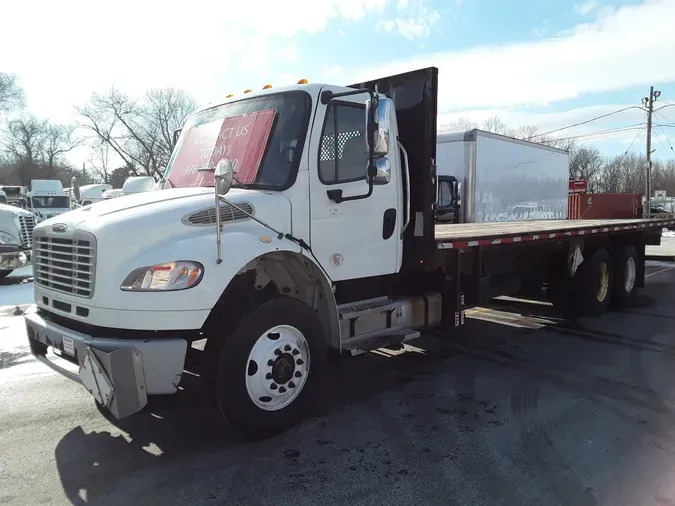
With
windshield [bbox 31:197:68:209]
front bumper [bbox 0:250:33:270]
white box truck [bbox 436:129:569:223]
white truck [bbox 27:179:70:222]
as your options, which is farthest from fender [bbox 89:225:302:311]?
windshield [bbox 31:197:68:209]

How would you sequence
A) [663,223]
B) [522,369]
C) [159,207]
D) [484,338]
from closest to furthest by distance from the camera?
[159,207]
[522,369]
[484,338]
[663,223]

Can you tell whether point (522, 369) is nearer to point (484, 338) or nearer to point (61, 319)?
point (484, 338)

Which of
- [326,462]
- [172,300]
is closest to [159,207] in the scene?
[172,300]

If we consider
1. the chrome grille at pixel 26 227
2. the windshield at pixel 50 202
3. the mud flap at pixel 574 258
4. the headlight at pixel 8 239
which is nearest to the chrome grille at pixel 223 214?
the mud flap at pixel 574 258

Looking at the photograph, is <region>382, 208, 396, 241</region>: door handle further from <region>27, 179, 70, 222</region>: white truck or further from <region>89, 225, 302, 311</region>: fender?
<region>27, 179, 70, 222</region>: white truck

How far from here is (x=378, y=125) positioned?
4262mm

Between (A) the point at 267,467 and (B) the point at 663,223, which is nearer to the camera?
(A) the point at 267,467

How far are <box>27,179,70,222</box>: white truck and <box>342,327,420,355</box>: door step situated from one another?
24.4m

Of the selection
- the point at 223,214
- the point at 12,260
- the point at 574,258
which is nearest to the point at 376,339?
the point at 223,214

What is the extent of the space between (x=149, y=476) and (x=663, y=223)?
1133 centimetres

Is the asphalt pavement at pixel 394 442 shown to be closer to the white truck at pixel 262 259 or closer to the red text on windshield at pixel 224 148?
the white truck at pixel 262 259

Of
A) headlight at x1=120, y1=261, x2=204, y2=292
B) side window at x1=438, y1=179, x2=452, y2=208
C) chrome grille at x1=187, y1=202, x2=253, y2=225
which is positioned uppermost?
side window at x1=438, y1=179, x2=452, y2=208

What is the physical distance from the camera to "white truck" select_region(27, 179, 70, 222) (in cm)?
2561

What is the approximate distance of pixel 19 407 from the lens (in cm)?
485
